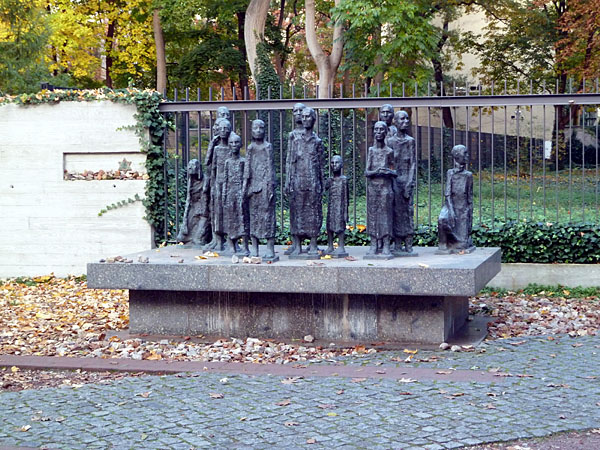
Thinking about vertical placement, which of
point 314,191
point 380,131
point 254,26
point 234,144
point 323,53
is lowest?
point 314,191

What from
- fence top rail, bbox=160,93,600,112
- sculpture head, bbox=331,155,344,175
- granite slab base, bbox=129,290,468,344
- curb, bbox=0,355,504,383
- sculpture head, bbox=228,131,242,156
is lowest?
curb, bbox=0,355,504,383

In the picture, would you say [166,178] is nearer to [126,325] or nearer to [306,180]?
[126,325]

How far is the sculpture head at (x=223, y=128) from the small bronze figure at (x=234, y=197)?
0.40ft

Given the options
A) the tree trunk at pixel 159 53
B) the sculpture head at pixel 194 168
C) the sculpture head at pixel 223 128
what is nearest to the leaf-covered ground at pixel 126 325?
the sculpture head at pixel 194 168

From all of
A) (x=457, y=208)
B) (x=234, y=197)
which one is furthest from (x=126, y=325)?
(x=457, y=208)

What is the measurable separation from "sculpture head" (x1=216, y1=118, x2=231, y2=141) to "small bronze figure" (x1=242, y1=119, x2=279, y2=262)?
1.38ft

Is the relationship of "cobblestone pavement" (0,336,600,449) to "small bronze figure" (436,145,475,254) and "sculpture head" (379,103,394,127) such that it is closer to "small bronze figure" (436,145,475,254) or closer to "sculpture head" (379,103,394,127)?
"small bronze figure" (436,145,475,254)

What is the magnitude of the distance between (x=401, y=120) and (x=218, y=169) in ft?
6.59

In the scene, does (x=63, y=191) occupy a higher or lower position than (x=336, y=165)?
lower

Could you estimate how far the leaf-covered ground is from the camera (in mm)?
8500

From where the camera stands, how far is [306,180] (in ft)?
29.5

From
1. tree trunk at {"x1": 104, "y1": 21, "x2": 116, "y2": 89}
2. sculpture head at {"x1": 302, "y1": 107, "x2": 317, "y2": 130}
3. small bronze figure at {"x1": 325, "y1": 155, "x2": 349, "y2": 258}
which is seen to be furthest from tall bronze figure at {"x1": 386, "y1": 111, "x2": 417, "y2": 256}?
tree trunk at {"x1": 104, "y1": 21, "x2": 116, "y2": 89}

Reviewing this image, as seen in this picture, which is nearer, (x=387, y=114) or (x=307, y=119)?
(x=307, y=119)

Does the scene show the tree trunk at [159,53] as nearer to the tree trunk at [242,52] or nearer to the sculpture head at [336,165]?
the tree trunk at [242,52]
